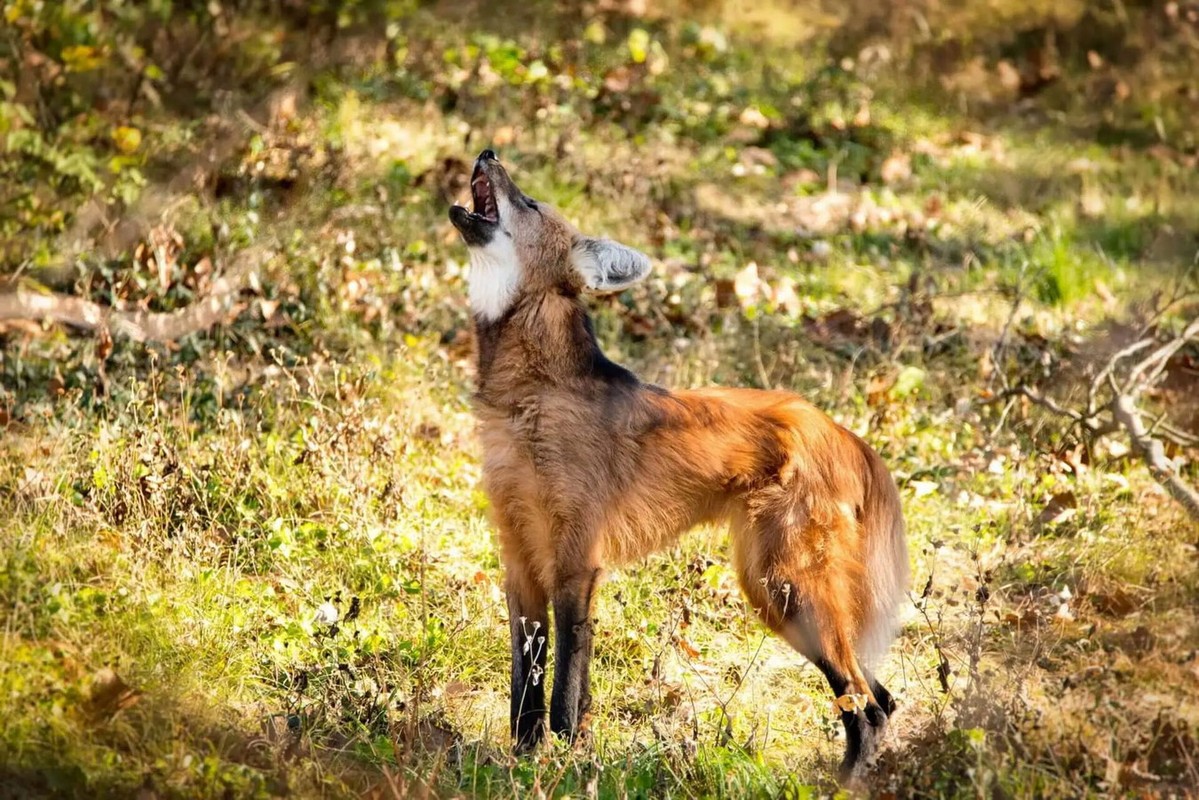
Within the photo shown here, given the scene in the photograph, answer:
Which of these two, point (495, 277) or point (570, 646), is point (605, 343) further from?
point (570, 646)

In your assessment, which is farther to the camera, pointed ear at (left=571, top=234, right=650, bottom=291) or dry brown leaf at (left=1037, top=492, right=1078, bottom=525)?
dry brown leaf at (left=1037, top=492, right=1078, bottom=525)

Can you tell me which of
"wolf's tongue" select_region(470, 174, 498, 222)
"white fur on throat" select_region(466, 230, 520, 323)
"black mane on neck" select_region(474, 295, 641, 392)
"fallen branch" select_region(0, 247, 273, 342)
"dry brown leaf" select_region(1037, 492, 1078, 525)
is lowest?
"dry brown leaf" select_region(1037, 492, 1078, 525)

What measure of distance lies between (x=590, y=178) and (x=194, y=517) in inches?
139

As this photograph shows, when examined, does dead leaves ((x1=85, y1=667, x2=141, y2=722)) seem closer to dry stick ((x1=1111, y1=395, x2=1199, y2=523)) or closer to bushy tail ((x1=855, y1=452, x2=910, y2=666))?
bushy tail ((x1=855, y1=452, x2=910, y2=666))

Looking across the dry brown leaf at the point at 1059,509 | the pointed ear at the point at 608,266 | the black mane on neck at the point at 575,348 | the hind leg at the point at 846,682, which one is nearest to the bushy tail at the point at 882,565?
the hind leg at the point at 846,682

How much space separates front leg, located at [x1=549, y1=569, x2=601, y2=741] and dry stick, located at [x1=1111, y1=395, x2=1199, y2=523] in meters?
2.26

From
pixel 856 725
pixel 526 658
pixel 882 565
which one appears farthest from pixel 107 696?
pixel 882 565

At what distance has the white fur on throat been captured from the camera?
377cm

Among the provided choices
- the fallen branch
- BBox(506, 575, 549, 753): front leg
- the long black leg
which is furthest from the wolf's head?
the fallen branch

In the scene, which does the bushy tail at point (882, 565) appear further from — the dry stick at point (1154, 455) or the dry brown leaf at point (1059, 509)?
the dry stick at point (1154, 455)

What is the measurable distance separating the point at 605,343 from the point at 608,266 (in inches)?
81.8

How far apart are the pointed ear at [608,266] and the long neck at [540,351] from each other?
10 centimetres

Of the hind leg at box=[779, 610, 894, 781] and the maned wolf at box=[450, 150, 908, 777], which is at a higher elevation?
the maned wolf at box=[450, 150, 908, 777]

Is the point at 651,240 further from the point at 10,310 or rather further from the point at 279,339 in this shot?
the point at 10,310
